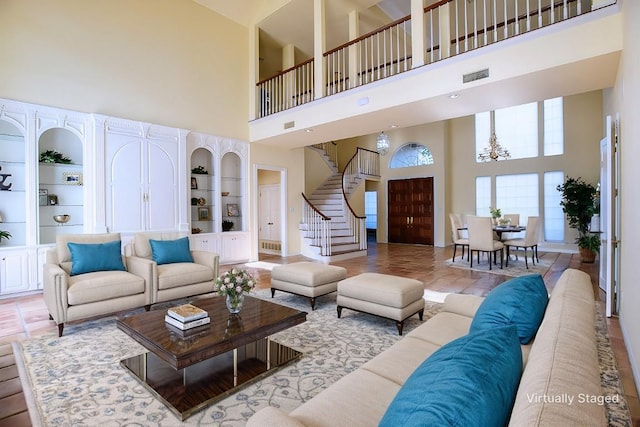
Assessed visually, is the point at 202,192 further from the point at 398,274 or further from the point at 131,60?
the point at 398,274

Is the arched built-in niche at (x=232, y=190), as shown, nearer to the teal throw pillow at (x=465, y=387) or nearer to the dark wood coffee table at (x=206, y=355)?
the dark wood coffee table at (x=206, y=355)

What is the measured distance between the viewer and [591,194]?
7555 millimetres

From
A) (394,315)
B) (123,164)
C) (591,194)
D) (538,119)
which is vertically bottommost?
(394,315)

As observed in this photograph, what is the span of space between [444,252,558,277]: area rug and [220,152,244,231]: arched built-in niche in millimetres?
4983

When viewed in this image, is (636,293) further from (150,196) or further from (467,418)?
(150,196)

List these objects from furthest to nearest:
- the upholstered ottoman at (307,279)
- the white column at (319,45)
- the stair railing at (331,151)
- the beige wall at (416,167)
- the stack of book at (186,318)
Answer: the stair railing at (331,151) < the beige wall at (416,167) < the white column at (319,45) < the upholstered ottoman at (307,279) < the stack of book at (186,318)

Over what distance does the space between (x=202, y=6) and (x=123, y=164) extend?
389 centimetres

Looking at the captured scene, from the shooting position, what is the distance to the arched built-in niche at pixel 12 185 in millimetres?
4834

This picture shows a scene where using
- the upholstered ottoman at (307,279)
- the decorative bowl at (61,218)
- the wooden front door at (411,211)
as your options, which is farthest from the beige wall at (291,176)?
the upholstered ottoman at (307,279)

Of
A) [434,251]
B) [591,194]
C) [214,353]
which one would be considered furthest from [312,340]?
[591,194]

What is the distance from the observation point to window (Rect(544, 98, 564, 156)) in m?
9.00

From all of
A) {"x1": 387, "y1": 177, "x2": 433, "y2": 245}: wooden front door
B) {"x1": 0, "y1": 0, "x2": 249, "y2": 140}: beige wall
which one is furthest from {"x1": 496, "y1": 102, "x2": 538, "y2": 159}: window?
{"x1": 0, "y1": 0, "x2": 249, "y2": 140}: beige wall

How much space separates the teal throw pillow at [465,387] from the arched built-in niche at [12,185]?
6.19m

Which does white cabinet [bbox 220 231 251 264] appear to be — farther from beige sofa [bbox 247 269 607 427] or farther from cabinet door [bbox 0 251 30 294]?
beige sofa [bbox 247 269 607 427]
